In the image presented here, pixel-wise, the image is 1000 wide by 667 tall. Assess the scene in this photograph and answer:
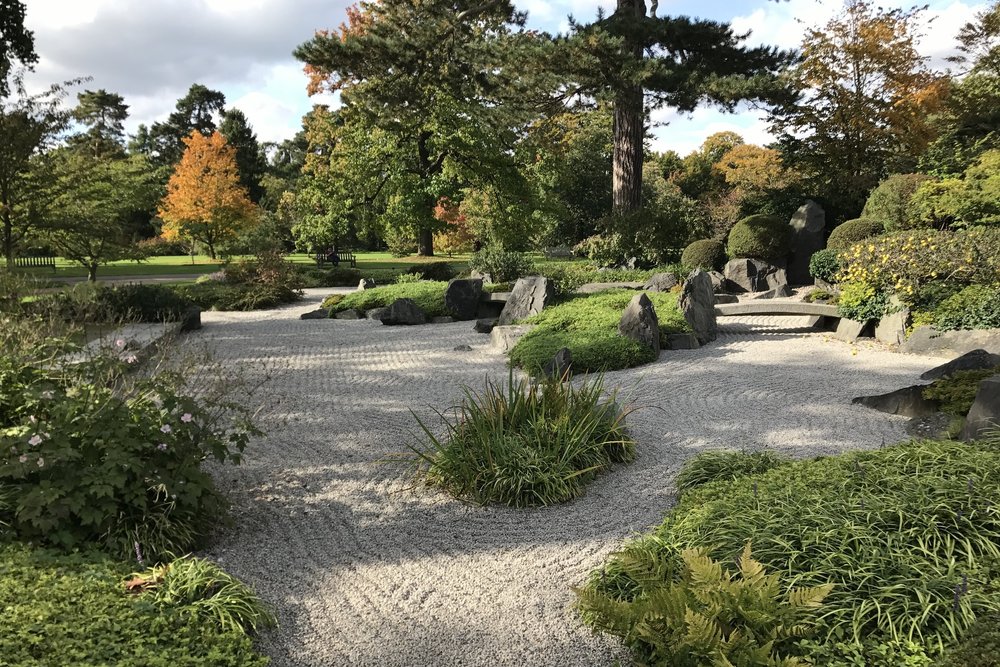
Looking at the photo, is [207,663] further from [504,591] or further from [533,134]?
[533,134]

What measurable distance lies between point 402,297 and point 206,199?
60.8 feet

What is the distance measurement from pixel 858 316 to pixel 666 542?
8016mm

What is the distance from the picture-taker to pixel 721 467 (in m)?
4.28

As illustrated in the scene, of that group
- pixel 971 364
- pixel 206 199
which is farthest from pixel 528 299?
pixel 206 199

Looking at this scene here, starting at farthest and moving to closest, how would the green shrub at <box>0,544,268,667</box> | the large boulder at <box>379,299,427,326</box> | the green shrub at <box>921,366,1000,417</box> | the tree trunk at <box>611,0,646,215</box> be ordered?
the tree trunk at <box>611,0,646,215</box> → the large boulder at <box>379,299,427,326</box> → the green shrub at <box>921,366,1000,417</box> → the green shrub at <box>0,544,268,667</box>

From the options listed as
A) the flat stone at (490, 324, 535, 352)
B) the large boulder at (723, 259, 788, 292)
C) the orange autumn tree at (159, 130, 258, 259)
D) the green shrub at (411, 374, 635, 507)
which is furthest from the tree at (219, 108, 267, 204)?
the green shrub at (411, 374, 635, 507)

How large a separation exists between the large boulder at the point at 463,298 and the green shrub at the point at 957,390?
336 inches

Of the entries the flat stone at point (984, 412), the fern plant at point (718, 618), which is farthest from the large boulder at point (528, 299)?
the fern plant at point (718, 618)

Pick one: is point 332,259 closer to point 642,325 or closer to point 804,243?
point 804,243

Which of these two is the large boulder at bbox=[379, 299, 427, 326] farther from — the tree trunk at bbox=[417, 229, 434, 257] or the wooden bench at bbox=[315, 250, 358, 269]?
the tree trunk at bbox=[417, 229, 434, 257]

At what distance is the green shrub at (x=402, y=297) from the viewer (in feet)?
43.1

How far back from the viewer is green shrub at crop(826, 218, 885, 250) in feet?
47.6

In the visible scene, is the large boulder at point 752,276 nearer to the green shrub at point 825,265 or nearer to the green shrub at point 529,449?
the green shrub at point 825,265

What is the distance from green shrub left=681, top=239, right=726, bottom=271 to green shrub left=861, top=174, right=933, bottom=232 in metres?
3.24
